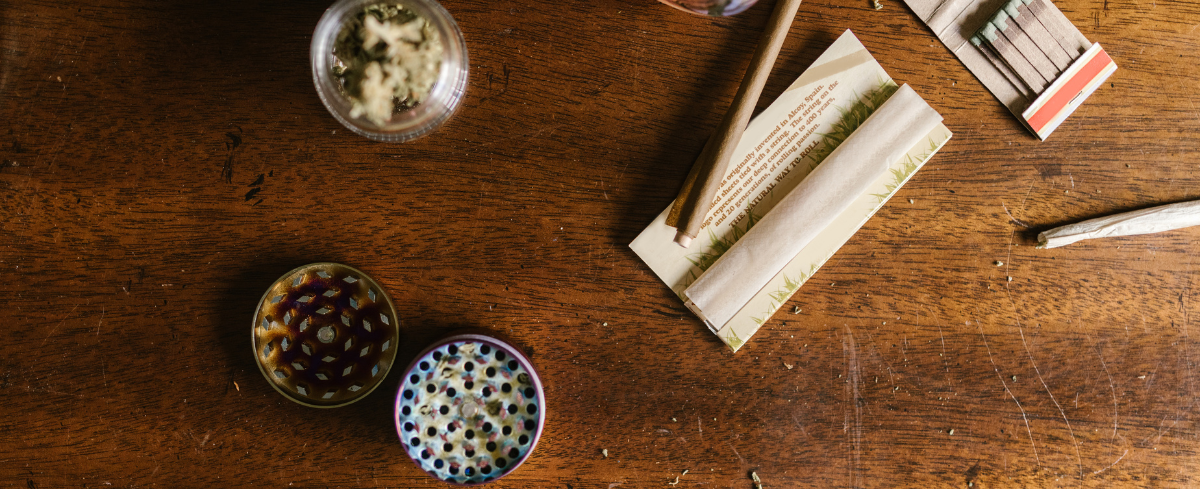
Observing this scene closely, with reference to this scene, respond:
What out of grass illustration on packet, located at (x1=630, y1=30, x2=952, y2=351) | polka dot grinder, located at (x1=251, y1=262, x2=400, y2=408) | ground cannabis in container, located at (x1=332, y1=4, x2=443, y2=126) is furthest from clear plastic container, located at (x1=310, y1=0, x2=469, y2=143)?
grass illustration on packet, located at (x1=630, y1=30, x2=952, y2=351)

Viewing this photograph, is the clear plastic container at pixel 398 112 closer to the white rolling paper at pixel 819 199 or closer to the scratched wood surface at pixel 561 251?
the scratched wood surface at pixel 561 251

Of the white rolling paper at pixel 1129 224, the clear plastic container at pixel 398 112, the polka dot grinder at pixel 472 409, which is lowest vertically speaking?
the polka dot grinder at pixel 472 409

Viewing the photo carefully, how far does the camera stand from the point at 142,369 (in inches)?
25.9

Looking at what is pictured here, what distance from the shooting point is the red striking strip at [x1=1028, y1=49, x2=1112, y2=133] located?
656mm

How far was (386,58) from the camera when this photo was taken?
1.79ft

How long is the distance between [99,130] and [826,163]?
32.5 inches

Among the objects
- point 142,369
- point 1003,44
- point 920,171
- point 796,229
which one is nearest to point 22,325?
point 142,369

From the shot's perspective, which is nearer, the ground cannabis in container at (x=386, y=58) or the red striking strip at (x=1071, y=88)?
the ground cannabis in container at (x=386, y=58)

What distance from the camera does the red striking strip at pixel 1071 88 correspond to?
2.15 feet

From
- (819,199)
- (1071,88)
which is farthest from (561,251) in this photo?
(1071,88)

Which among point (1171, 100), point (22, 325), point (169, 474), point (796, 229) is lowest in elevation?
point (169, 474)

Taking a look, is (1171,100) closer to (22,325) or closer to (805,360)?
(805,360)

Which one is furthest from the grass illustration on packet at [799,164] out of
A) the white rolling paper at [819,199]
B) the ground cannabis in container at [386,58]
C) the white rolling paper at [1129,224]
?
the ground cannabis in container at [386,58]

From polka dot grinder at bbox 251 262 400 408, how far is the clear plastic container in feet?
0.53
